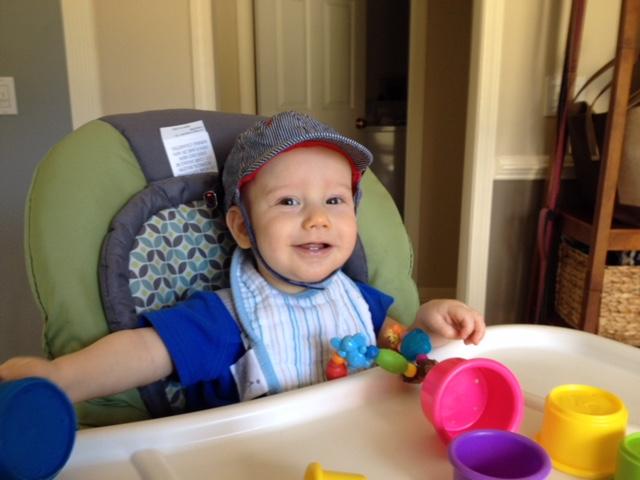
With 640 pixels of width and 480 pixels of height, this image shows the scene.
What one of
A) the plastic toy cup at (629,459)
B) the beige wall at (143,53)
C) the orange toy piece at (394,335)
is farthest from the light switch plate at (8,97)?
the plastic toy cup at (629,459)

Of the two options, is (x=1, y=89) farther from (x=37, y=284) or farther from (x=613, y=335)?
(x=613, y=335)

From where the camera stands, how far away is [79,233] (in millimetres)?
809

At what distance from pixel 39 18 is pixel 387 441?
1.83m

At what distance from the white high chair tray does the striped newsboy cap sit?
0.32 metres

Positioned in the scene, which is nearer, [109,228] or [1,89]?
[109,228]

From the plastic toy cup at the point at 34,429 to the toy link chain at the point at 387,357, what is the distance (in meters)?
0.36

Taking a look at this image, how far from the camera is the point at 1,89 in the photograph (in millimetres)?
1823

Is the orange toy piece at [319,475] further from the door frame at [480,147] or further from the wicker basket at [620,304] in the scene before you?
the door frame at [480,147]

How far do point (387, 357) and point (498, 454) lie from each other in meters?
0.22

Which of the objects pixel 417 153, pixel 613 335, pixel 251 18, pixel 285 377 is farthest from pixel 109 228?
pixel 251 18

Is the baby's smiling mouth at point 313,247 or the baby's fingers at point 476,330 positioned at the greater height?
the baby's smiling mouth at point 313,247

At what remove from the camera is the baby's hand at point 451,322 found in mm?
795

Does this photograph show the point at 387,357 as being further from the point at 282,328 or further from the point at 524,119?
the point at 524,119

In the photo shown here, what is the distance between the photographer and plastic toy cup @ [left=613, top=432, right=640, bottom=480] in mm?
493
